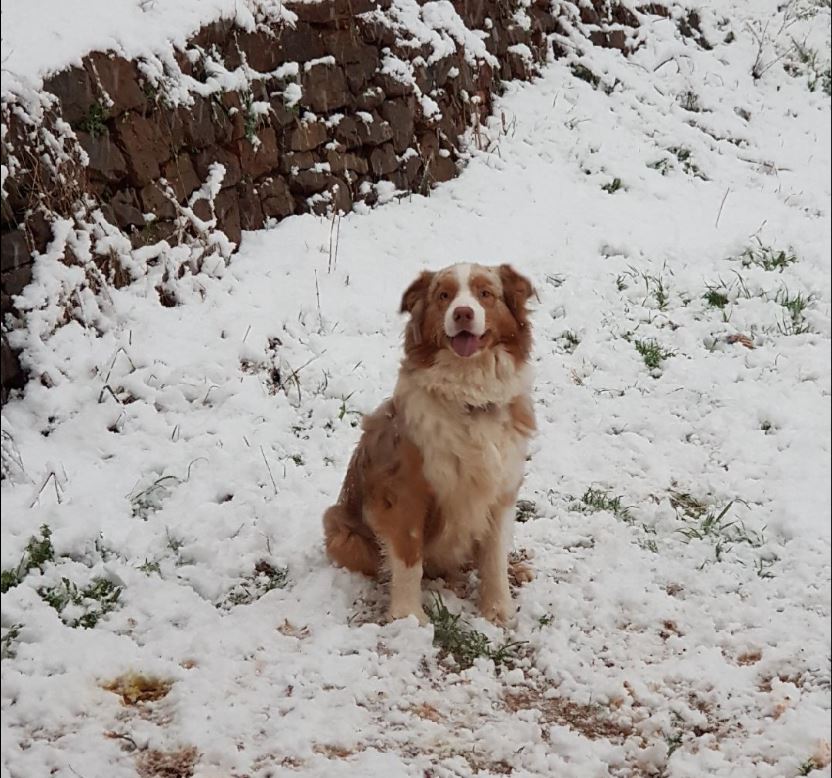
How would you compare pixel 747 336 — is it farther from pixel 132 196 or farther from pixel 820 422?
pixel 132 196

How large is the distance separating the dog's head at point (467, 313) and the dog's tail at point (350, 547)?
78cm

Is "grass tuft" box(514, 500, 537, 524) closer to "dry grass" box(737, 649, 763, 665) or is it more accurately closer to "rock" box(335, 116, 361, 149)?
"dry grass" box(737, 649, 763, 665)

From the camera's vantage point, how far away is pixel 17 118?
11.4ft

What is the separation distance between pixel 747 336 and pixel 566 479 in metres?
1.08

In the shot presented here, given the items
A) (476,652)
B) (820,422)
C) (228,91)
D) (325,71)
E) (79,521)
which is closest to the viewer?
(820,422)

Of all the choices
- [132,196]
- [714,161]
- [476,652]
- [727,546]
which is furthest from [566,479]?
[132,196]

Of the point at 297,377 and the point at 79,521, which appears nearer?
the point at 79,521

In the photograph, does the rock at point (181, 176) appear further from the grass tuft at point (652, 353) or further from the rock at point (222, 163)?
the grass tuft at point (652, 353)

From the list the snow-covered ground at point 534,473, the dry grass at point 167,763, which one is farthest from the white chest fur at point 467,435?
the dry grass at point 167,763

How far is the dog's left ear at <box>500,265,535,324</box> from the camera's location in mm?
3030

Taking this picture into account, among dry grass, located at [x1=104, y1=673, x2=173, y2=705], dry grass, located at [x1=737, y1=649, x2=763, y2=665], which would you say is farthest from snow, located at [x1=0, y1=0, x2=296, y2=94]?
dry grass, located at [x1=737, y1=649, x2=763, y2=665]

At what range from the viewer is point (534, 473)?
4055 mm

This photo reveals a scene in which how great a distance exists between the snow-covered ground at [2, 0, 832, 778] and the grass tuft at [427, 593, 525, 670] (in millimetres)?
51

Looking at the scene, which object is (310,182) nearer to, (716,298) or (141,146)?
(141,146)
